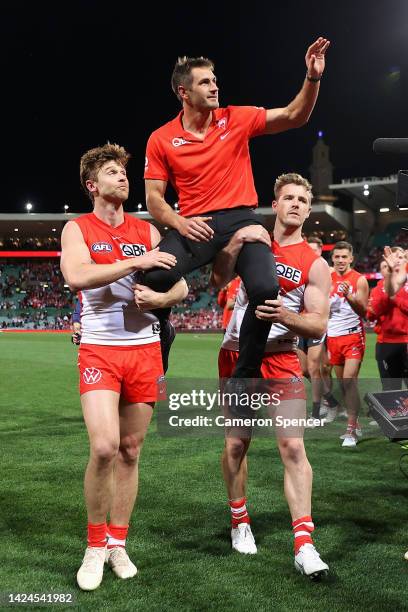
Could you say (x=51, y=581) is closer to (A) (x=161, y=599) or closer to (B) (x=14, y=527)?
(A) (x=161, y=599)

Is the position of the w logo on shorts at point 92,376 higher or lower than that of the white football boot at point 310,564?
higher

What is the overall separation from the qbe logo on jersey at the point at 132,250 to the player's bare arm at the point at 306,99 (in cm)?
110

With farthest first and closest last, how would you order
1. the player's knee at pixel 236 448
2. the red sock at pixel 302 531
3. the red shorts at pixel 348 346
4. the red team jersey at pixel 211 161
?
the red shorts at pixel 348 346, the player's knee at pixel 236 448, the red team jersey at pixel 211 161, the red sock at pixel 302 531

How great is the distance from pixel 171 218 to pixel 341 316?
471 cm

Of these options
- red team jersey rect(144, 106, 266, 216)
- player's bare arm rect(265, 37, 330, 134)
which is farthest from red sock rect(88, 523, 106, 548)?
player's bare arm rect(265, 37, 330, 134)

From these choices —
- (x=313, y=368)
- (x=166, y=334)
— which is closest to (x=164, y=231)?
(x=313, y=368)

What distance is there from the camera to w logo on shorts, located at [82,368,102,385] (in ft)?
11.5

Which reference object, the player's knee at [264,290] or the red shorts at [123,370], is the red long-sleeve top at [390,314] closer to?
the player's knee at [264,290]

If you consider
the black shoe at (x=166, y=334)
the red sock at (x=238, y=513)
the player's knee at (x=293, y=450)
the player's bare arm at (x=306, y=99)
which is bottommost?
the red sock at (x=238, y=513)

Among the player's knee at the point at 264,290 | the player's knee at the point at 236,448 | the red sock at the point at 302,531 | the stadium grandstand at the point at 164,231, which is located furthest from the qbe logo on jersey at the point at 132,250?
the stadium grandstand at the point at 164,231

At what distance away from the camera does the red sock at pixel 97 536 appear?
3.55m

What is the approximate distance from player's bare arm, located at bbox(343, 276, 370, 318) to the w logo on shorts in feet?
14.1

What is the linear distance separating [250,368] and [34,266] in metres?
58.2

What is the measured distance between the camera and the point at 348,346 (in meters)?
7.87
